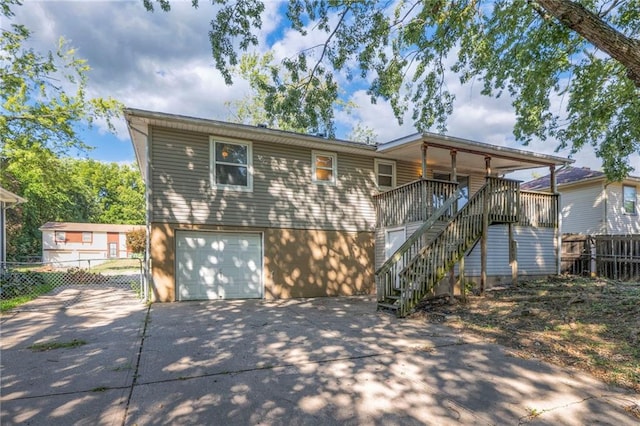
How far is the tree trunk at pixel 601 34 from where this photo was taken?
433 cm

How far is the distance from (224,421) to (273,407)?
1.53ft

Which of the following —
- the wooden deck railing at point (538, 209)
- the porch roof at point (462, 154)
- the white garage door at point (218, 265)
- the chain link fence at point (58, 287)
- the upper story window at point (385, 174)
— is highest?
the porch roof at point (462, 154)

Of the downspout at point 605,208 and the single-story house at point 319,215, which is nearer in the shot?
the single-story house at point 319,215

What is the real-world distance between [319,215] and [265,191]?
1.84 m

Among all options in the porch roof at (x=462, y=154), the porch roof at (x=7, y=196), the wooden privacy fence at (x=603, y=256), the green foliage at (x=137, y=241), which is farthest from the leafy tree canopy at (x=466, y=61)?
the green foliage at (x=137, y=241)

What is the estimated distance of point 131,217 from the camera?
145 ft

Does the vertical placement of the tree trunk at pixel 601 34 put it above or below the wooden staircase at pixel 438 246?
above

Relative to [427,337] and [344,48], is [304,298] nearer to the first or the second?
[427,337]

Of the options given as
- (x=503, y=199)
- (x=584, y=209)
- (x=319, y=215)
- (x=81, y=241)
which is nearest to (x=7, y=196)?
(x=319, y=215)

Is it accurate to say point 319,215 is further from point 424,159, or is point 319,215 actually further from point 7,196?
point 7,196

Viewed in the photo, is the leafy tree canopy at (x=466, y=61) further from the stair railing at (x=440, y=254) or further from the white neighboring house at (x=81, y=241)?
the white neighboring house at (x=81, y=241)

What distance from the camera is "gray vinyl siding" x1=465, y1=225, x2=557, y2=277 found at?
36.0ft

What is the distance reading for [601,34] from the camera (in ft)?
14.7

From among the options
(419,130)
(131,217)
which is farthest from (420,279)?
(131,217)
